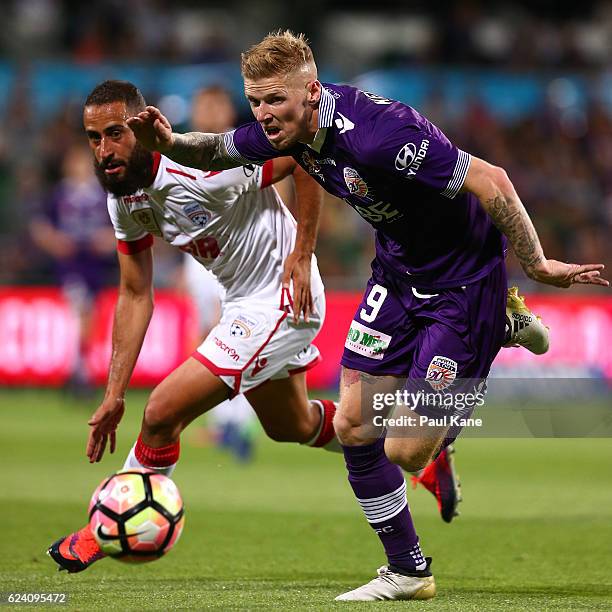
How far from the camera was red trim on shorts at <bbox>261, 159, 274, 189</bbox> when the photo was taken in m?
5.96

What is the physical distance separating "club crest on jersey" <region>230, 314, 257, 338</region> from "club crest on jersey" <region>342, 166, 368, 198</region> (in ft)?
4.13

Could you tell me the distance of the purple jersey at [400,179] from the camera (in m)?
4.73

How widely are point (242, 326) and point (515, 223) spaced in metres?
1.71

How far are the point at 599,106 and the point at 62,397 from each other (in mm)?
9229

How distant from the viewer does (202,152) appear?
526 centimetres

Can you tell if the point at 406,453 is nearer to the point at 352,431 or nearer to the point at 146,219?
the point at 352,431

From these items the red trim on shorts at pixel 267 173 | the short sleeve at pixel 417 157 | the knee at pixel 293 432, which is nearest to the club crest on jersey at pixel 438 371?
the short sleeve at pixel 417 157

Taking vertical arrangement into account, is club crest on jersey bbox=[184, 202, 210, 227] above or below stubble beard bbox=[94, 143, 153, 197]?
below

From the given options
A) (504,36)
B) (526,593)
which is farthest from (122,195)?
(504,36)

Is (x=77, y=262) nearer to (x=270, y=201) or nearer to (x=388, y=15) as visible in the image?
(x=270, y=201)

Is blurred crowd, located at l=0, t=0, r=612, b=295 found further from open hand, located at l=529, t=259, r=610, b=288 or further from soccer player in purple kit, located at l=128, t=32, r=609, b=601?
open hand, located at l=529, t=259, r=610, b=288

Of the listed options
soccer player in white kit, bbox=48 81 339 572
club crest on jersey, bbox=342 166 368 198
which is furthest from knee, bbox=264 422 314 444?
club crest on jersey, bbox=342 166 368 198

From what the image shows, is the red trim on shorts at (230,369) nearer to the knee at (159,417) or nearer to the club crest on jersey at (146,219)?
the knee at (159,417)

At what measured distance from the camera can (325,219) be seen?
1570 centimetres
